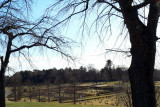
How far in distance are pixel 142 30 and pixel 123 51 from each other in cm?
56

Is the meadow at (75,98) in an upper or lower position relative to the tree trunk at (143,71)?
lower

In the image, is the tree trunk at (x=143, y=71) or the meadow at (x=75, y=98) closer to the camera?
the tree trunk at (x=143, y=71)

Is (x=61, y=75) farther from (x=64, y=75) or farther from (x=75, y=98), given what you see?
(x=75, y=98)

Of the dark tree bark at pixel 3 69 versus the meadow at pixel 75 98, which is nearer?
the dark tree bark at pixel 3 69

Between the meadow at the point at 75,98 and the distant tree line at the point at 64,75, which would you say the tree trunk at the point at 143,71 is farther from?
the meadow at the point at 75,98

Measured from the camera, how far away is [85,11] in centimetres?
364

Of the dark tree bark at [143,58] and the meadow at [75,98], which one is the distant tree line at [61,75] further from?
the dark tree bark at [143,58]

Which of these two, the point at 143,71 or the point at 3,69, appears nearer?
the point at 143,71

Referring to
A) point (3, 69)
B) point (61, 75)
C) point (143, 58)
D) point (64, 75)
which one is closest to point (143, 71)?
point (143, 58)

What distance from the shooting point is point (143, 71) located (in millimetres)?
2902

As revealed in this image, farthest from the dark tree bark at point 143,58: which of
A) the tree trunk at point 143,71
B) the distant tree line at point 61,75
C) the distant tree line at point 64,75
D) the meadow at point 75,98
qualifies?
the meadow at point 75,98

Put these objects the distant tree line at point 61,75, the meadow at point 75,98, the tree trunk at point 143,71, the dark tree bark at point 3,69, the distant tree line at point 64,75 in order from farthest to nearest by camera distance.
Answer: the meadow at point 75,98 → the distant tree line at point 61,75 → the distant tree line at point 64,75 → the dark tree bark at point 3,69 → the tree trunk at point 143,71

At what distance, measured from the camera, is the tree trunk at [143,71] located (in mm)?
2881

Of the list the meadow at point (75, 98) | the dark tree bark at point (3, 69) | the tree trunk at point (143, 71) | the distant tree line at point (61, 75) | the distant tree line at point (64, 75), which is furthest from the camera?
the meadow at point (75, 98)
